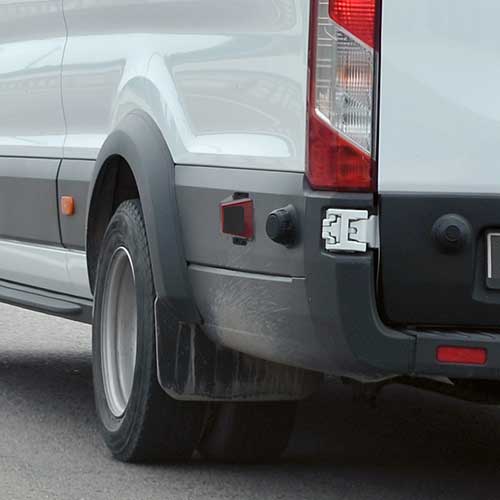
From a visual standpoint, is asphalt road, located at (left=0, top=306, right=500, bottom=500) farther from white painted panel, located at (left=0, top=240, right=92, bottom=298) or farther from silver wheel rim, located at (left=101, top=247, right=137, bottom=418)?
white painted panel, located at (left=0, top=240, right=92, bottom=298)

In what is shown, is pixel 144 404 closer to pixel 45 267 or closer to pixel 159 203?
pixel 159 203

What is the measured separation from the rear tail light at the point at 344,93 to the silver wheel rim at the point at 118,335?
61.7 inches

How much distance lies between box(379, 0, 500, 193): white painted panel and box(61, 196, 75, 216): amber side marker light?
208 cm

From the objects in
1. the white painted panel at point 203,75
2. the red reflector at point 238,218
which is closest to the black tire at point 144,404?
the white painted panel at point 203,75

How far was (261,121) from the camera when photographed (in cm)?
490

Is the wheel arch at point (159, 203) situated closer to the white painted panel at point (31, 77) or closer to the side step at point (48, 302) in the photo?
the white painted panel at point (31, 77)

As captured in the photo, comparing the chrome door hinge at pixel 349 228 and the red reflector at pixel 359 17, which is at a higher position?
the red reflector at pixel 359 17

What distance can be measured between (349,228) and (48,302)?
94.7 inches

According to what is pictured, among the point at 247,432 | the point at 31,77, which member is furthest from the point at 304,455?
the point at 31,77

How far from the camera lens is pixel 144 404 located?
5.69 metres

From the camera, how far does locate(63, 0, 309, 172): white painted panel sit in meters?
4.78

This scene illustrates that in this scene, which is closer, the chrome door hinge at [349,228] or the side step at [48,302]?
the chrome door hinge at [349,228]

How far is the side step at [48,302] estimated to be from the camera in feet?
21.6

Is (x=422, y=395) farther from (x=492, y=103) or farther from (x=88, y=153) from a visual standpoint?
(x=492, y=103)
